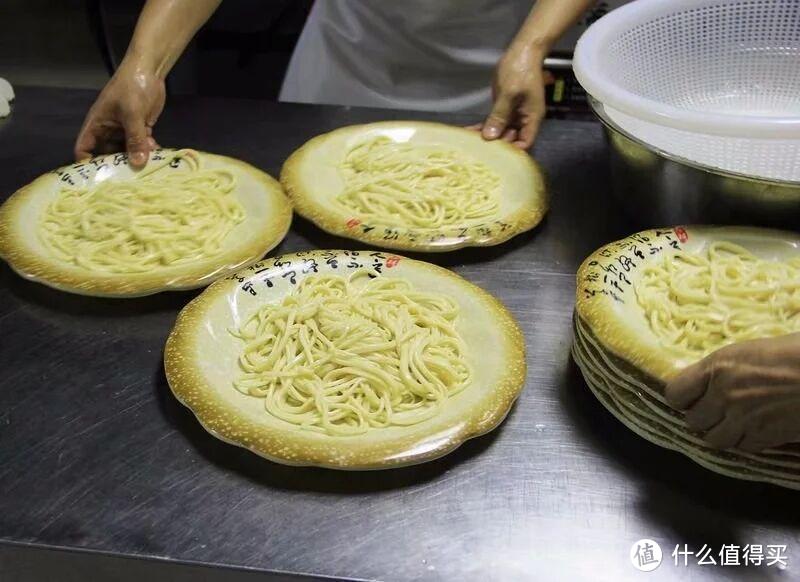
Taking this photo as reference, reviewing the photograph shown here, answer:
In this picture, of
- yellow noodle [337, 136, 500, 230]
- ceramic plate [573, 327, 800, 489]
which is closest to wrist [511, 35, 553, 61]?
yellow noodle [337, 136, 500, 230]

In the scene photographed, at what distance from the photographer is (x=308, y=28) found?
3.43 meters

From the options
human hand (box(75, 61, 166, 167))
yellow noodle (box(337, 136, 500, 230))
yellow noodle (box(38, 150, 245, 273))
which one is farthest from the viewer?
human hand (box(75, 61, 166, 167))

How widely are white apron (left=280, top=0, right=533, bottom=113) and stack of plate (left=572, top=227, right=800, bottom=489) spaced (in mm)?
1544

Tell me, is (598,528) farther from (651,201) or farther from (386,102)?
(386,102)

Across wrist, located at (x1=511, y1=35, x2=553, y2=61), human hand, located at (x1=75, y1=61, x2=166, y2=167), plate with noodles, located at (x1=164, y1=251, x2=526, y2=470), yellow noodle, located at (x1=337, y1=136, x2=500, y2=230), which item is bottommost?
yellow noodle, located at (x1=337, y1=136, x2=500, y2=230)

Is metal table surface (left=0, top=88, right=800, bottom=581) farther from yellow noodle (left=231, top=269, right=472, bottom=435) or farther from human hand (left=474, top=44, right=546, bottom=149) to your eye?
human hand (left=474, top=44, right=546, bottom=149)

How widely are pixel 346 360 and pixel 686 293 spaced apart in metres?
0.78

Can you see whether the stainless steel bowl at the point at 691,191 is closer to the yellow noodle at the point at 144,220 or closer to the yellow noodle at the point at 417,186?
the yellow noodle at the point at 417,186

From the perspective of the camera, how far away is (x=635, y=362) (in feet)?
5.14

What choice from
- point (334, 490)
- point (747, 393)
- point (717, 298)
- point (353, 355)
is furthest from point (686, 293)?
point (334, 490)

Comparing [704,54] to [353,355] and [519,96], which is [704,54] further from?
[353,355]

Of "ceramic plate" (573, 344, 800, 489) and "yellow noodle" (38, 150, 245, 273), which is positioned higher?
"ceramic plate" (573, 344, 800, 489)

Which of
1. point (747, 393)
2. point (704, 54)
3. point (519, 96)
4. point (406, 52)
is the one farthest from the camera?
point (406, 52)

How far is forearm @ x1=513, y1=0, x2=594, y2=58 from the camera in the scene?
270 cm
